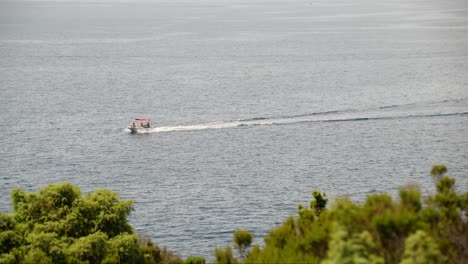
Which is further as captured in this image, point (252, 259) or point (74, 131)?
point (74, 131)

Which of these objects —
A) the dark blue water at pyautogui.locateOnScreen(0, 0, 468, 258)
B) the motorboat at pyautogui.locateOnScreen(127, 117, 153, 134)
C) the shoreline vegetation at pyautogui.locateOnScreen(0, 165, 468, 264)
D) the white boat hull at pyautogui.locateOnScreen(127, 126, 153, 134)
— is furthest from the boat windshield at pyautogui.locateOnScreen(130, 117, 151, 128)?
the shoreline vegetation at pyautogui.locateOnScreen(0, 165, 468, 264)

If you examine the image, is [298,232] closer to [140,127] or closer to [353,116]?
[140,127]

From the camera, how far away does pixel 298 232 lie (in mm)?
48719

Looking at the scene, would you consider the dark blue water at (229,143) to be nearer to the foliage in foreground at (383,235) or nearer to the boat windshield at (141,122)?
the boat windshield at (141,122)

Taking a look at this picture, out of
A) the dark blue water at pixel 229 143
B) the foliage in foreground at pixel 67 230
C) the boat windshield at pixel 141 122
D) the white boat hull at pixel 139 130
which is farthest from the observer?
the boat windshield at pixel 141 122

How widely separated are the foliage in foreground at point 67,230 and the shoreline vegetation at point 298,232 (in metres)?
0.07

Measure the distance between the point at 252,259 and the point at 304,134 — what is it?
3596 inches

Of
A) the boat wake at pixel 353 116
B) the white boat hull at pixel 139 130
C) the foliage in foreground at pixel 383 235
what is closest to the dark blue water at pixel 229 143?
the boat wake at pixel 353 116

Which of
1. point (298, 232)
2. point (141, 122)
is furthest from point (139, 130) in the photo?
point (298, 232)

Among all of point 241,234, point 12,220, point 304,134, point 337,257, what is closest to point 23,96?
point 304,134

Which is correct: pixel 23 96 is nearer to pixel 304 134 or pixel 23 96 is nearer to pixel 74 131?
pixel 74 131

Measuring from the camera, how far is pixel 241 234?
45.6 meters

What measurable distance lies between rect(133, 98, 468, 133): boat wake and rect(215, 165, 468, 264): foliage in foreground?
92.8 metres

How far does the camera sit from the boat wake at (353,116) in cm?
13850
